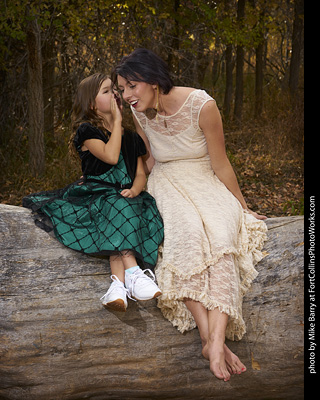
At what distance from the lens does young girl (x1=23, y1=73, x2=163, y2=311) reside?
287cm

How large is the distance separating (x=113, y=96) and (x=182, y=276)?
52.1 inches

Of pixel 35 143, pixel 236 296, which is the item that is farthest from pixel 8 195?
pixel 236 296

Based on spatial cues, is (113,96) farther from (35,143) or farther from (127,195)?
(35,143)

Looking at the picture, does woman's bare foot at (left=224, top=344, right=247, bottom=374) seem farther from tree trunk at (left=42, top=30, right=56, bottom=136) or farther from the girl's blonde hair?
tree trunk at (left=42, top=30, right=56, bottom=136)

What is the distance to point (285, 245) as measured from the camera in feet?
10.6

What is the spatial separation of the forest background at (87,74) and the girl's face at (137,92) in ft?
11.7

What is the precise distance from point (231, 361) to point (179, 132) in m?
1.57

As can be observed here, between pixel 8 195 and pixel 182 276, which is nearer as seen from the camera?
pixel 182 276

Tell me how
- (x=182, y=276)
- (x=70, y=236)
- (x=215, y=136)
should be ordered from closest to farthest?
(x=182, y=276), (x=70, y=236), (x=215, y=136)

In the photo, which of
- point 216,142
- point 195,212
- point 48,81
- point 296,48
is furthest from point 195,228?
point 296,48

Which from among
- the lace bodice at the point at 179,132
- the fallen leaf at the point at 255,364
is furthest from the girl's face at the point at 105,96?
the fallen leaf at the point at 255,364

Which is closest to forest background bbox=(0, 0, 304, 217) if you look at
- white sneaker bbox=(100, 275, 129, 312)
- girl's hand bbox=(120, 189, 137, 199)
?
girl's hand bbox=(120, 189, 137, 199)

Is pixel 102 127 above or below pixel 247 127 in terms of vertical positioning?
above

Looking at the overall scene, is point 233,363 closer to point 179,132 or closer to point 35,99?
point 179,132
